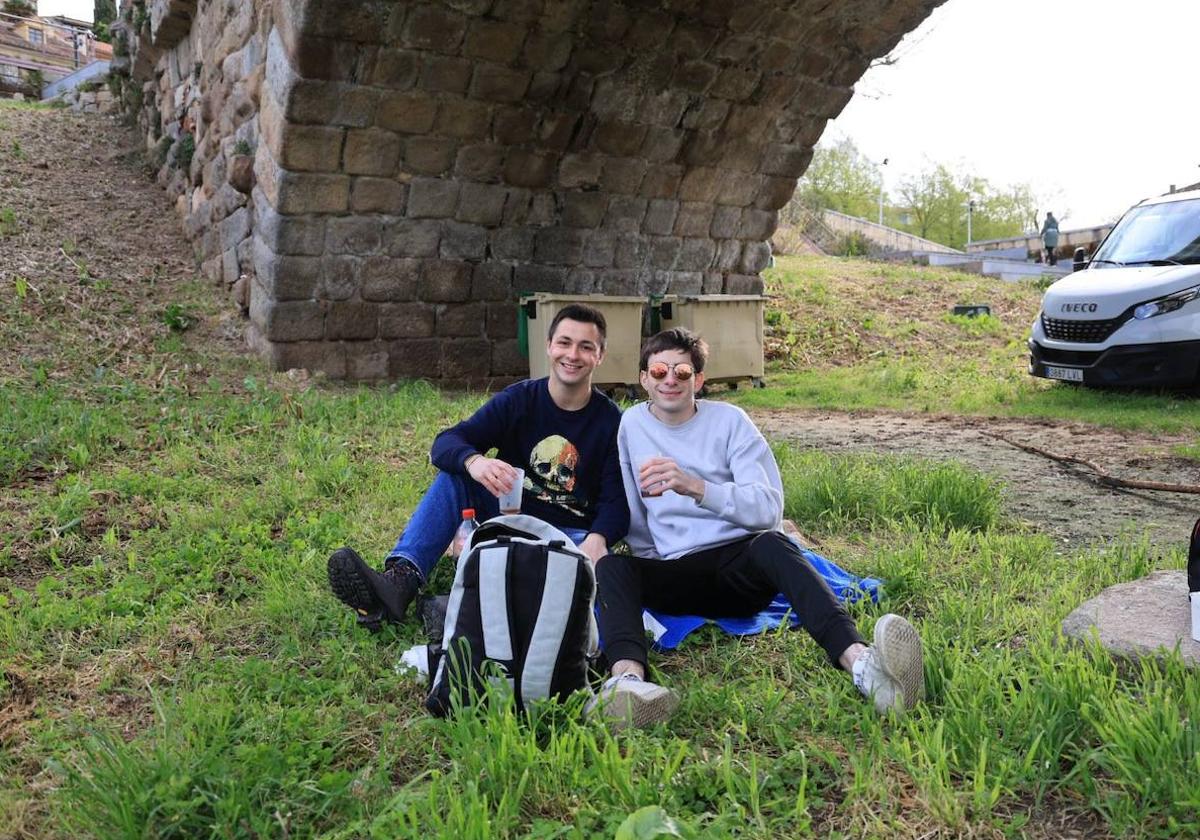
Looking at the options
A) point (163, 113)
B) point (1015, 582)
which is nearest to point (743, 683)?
point (1015, 582)

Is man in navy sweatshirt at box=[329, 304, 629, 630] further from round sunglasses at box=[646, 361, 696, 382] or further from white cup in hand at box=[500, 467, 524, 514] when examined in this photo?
round sunglasses at box=[646, 361, 696, 382]

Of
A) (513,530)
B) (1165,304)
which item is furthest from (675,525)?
(1165,304)

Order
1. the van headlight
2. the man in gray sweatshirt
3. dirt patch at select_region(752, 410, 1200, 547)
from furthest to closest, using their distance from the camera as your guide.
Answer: the van headlight < dirt patch at select_region(752, 410, 1200, 547) < the man in gray sweatshirt

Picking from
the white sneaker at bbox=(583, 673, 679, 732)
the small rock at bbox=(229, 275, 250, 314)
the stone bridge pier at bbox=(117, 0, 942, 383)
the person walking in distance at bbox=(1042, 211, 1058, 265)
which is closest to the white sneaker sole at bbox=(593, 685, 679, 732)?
the white sneaker at bbox=(583, 673, 679, 732)

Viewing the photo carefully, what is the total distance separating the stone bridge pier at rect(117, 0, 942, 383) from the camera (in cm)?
659

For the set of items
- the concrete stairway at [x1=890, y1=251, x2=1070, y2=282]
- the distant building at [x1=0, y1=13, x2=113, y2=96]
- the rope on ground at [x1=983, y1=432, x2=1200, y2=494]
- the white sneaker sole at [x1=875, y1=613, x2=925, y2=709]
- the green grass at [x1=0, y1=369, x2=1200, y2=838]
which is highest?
the distant building at [x1=0, y1=13, x2=113, y2=96]

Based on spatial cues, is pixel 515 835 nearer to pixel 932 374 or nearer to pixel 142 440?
pixel 142 440

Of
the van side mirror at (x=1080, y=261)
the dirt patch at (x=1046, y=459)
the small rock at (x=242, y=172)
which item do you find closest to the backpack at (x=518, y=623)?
the dirt patch at (x=1046, y=459)

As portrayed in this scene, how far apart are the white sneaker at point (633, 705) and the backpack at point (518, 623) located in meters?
0.13

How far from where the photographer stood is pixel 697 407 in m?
3.14

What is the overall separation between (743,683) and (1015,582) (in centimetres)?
115

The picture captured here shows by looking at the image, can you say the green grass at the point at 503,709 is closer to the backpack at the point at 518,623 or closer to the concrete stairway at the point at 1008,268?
the backpack at the point at 518,623

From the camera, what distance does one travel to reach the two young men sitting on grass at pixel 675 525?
2645 mm

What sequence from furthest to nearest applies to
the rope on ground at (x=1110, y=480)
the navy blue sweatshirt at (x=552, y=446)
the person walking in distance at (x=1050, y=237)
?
the person walking in distance at (x=1050, y=237) → the rope on ground at (x=1110, y=480) → the navy blue sweatshirt at (x=552, y=446)
